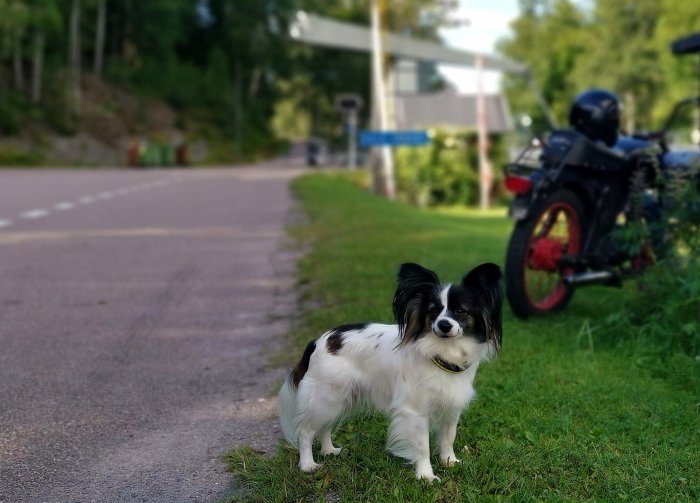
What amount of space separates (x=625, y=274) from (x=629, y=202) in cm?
52

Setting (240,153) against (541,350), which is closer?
(541,350)

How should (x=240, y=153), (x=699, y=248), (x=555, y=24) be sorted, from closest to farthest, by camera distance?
(x=699, y=248) → (x=240, y=153) → (x=555, y=24)

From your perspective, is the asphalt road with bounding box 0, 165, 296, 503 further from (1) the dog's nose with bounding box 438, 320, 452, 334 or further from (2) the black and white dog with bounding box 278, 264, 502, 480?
(1) the dog's nose with bounding box 438, 320, 452, 334

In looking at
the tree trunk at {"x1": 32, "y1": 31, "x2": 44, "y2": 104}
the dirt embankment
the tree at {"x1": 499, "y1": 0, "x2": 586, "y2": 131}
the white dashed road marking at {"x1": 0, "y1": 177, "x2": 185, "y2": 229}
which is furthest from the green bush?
the tree at {"x1": 499, "y1": 0, "x2": 586, "y2": 131}

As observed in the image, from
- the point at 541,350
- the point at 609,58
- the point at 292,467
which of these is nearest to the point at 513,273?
the point at 541,350

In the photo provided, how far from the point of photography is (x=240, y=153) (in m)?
75.4

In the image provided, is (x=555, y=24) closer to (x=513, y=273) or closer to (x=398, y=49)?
(x=398, y=49)

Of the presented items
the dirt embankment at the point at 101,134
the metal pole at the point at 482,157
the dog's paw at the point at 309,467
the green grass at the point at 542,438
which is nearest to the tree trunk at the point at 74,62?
the dirt embankment at the point at 101,134

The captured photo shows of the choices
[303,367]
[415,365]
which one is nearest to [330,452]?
[303,367]

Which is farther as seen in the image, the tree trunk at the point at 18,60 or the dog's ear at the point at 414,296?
the tree trunk at the point at 18,60

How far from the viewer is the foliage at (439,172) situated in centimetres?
3616

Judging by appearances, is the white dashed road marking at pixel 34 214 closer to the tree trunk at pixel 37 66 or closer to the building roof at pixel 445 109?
the building roof at pixel 445 109

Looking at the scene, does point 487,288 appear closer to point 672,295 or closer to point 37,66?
point 672,295

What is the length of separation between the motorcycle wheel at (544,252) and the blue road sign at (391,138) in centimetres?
2148
